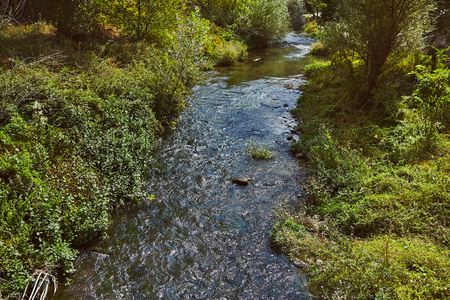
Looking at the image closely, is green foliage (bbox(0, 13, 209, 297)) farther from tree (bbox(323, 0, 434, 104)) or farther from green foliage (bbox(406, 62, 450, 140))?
green foliage (bbox(406, 62, 450, 140))

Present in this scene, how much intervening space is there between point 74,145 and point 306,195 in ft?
19.7

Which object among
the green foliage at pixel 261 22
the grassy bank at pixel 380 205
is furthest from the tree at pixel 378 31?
the green foliage at pixel 261 22

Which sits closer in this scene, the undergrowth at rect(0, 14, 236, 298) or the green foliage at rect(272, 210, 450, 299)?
the green foliage at rect(272, 210, 450, 299)

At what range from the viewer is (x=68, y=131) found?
626 centimetres

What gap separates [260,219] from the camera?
20.8ft

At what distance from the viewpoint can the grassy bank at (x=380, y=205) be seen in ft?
13.2


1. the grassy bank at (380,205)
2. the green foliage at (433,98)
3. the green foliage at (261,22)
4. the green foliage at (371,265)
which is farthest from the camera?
the green foliage at (261,22)

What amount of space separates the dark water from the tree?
378cm

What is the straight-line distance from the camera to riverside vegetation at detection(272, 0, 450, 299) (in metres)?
4.17

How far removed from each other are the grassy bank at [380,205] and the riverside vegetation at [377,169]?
21 millimetres

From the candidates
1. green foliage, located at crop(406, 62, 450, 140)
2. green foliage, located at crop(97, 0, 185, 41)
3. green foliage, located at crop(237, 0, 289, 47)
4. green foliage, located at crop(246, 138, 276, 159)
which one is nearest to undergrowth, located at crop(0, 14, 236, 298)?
green foliage, located at crop(246, 138, 276, 159)

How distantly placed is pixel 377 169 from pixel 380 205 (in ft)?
4.65

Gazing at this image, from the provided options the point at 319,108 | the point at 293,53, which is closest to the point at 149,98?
the point at 319,108

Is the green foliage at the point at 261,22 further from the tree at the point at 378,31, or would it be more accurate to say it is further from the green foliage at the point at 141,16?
the tree at the point at 378,31
